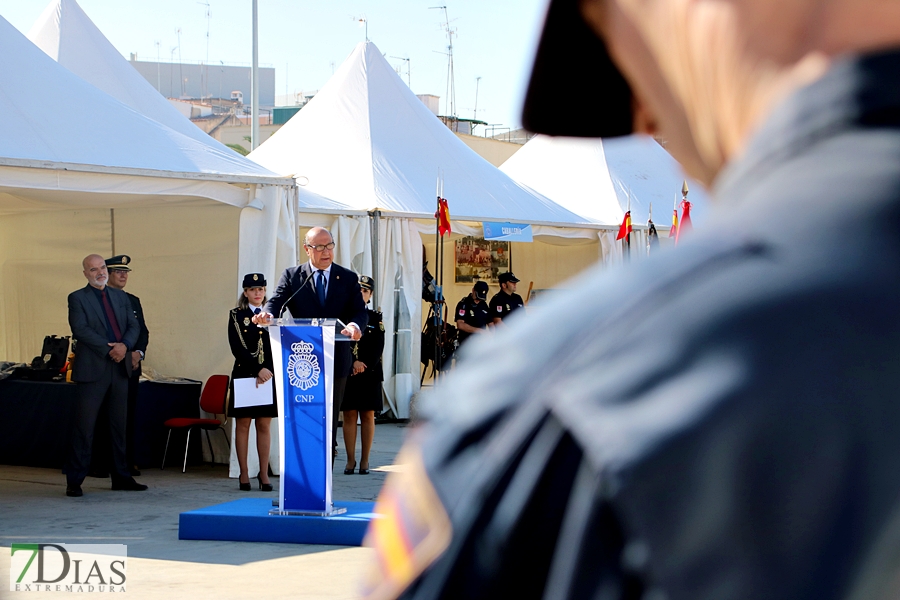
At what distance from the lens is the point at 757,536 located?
40 centimetres

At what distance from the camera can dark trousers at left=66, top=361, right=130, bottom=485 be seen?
287 inches

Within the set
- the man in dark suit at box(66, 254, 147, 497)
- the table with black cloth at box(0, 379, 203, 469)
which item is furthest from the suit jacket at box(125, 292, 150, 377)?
the table with black cloth at box(0, 379, 203, 469)

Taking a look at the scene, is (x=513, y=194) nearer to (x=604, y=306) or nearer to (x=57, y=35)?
(x=57, y=35)

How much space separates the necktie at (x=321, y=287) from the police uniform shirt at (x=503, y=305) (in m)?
5.20

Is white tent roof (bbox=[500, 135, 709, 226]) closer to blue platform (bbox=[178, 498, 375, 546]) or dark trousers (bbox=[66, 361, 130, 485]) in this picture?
dark trousers (bbox=[66, 361, 130, 485])

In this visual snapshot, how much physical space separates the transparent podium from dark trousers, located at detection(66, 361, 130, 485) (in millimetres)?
2195

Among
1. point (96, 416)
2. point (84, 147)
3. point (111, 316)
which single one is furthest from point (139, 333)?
point (84, 147)

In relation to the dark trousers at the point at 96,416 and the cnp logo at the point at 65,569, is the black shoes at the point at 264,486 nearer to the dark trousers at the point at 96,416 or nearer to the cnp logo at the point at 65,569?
the dark trousers at the point at 96,416

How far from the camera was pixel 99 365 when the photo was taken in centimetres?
739

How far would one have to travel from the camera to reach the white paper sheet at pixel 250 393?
7172 mm

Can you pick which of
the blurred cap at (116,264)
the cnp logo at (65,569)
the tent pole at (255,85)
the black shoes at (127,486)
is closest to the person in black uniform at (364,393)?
the black shoes at (127,486)

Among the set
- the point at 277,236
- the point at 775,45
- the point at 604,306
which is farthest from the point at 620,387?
the point at 277,236

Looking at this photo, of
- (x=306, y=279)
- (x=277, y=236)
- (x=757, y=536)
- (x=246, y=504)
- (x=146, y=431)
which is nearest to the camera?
(x=757, y=536)

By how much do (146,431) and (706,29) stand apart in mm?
8517
